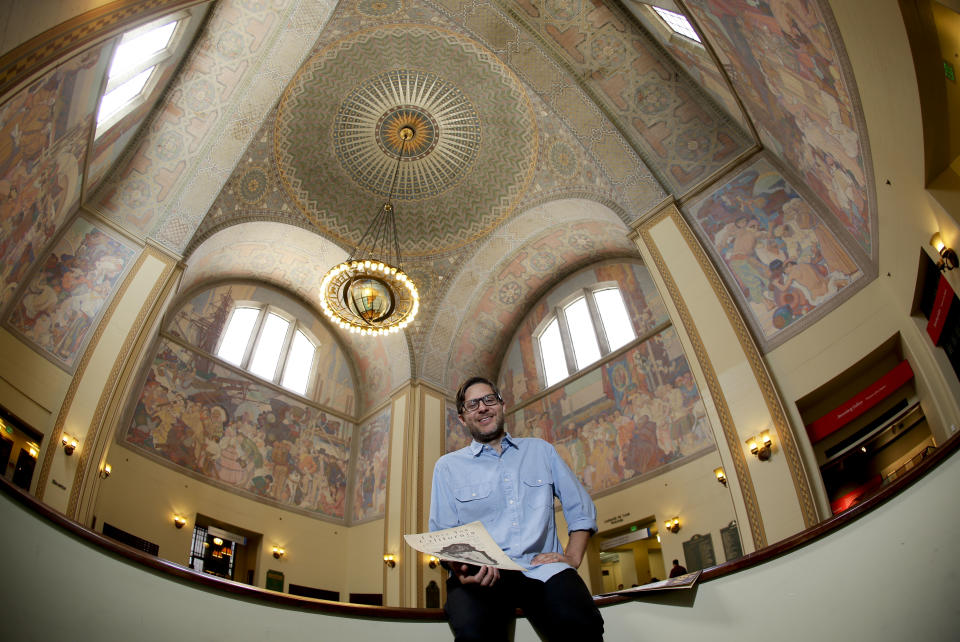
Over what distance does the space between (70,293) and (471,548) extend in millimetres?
9155

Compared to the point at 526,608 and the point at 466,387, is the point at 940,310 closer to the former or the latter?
the point at 466,387

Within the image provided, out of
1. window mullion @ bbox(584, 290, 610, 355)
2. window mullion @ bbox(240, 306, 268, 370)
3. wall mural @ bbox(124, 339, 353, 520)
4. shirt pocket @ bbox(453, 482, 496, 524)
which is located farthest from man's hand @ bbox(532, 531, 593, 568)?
window mullion @ bbox(240, 306, 268, 370)

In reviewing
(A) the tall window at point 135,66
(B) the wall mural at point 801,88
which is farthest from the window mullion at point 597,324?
(A) the tall window at point 135,66

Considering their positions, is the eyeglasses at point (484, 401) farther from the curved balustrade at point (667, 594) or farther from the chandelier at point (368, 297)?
the chandelier at point (368, 297)

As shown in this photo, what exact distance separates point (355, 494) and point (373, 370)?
3348mm

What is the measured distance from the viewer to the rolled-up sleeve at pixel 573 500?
2250 millimetres

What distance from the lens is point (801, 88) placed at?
20.6ft

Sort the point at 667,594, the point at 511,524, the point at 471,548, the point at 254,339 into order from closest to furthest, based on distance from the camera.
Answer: the point at 471,548, the point at 511,524, the point at 667,594, the point at 254,339

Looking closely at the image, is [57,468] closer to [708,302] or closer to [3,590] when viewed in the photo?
[3,590]

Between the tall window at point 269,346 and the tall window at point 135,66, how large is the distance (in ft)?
21.4

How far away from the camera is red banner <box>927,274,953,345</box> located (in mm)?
Result: 5418

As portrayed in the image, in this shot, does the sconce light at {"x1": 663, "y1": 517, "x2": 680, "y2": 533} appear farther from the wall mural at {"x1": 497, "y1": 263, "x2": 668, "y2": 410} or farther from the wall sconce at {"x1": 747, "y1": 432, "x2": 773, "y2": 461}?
the wall mural at {"x1": 497, "y1": 263, "x2": 668, "y2": 410}

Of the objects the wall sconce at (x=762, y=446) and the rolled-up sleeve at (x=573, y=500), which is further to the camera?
the wall sconce at (x=762, y=446)

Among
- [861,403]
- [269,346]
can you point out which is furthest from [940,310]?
[269,346]
